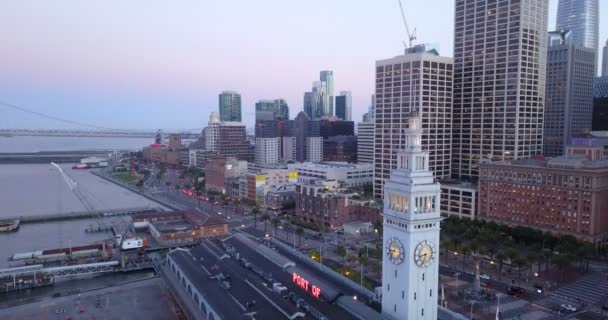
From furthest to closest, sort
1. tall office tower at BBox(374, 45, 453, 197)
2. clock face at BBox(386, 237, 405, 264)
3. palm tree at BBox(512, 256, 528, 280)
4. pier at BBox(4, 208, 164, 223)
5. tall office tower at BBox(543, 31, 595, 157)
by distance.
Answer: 1. tall office tower at BBox(543, 31, 595, 157)
2. tall office tower at BBox(374, 45, 453, 197)
3. pier at BBox(4, 208, 164, 223)
4. palm tree at BBox(512, 256, 528, 280)
5. clock face at BBox(386, 237, 405, 264)

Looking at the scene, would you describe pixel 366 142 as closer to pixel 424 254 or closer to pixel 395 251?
pixel 395 251

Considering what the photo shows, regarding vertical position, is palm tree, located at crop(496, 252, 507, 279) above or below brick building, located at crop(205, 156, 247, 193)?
below

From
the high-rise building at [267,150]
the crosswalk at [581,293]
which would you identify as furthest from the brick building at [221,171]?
the crosswalk at [581,293]

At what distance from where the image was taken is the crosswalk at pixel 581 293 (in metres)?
47.0

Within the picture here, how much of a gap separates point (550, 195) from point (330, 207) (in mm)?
35323

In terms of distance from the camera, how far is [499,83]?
328ft

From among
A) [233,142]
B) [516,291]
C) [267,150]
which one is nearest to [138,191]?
[267,150]

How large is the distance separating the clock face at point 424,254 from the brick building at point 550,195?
4688cm

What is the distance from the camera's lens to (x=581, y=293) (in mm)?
49812

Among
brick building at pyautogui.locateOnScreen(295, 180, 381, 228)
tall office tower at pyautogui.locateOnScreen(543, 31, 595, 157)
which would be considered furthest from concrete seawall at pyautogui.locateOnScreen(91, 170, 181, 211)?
tall office tower at pyautogui.locateOnScreen(543, 31, 595, 157)

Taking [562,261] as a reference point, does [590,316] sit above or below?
below

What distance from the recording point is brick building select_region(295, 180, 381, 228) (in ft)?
272

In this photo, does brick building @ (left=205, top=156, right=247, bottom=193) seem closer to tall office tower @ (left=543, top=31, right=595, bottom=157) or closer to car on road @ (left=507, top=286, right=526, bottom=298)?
car on road @ (left=507, top=286, right=526, bottom=298)

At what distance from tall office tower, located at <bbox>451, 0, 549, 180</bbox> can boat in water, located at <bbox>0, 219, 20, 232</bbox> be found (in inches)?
3638
